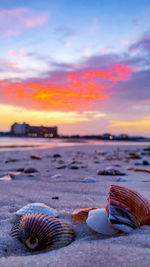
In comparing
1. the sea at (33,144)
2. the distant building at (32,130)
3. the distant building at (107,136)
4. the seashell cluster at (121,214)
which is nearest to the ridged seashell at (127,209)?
the seashell cluster at (121,214)

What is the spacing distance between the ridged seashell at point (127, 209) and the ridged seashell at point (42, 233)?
320mm

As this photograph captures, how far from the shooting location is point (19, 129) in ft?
148

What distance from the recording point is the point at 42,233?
144cm

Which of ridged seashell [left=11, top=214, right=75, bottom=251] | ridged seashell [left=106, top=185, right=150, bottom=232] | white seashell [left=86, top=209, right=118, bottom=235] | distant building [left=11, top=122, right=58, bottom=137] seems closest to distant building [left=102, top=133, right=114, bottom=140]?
distant building [left=11, top=122, right=58, bottom=137]

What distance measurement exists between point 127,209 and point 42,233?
0.63 m

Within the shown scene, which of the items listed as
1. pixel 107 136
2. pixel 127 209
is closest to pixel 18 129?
pixel 107 136

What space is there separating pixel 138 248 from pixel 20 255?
685 millimetres

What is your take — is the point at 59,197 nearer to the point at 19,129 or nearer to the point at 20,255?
the point at 20,255

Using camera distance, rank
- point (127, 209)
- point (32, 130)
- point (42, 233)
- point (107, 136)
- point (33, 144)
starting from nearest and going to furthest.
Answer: point (42, 233)
point (127, 209)
point (33, 144)
point (107, 136)
point (32, 130)

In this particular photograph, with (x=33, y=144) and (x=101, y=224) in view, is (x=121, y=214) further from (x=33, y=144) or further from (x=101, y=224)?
(x=33, y=144)

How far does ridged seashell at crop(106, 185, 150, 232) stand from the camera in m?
1.58

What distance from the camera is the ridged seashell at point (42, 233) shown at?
4.68ft

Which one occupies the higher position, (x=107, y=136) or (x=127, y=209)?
(x=107, y=136)

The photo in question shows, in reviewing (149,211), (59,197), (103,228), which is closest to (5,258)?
(103,228)
